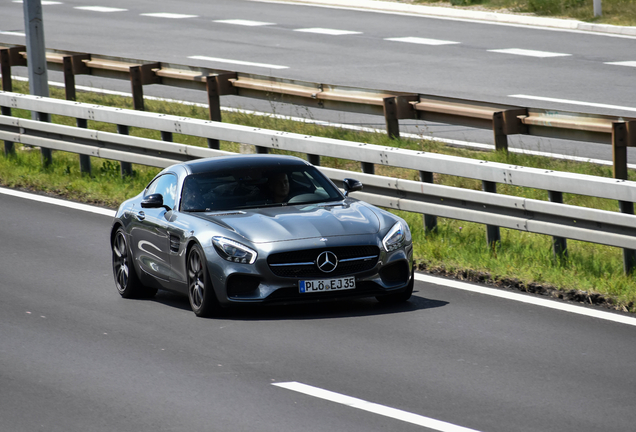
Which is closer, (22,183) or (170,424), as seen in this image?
(170,424)

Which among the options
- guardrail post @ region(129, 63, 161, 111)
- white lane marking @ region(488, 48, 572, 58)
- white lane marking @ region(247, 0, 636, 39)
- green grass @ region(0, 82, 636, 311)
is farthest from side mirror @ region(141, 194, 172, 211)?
white lane marking @ region(247, 0, 636, 39)

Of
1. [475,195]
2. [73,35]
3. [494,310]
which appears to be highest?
[73,35]

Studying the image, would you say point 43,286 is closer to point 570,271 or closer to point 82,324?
point 82,324

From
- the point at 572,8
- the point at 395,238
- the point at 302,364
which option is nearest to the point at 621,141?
the point at 395,238

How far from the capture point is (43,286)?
11148 mm

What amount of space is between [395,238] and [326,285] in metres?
0.75

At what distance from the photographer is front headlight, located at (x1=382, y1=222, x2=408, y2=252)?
A: 9914 mm

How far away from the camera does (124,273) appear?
36.6 ft

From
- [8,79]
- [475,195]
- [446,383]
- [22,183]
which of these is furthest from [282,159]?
[8,79]

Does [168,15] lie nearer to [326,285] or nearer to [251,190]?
[251,190]

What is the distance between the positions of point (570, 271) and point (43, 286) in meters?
4.63

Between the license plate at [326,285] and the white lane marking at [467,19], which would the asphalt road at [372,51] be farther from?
the license plate at [326,285]

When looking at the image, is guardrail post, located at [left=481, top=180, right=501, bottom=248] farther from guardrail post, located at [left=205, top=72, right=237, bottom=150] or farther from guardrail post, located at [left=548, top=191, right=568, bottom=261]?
guardrail post, located at [left=205, top=72, right=237, bottom=150]

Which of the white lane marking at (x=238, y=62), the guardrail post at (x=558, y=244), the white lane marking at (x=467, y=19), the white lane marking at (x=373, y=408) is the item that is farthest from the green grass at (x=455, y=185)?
the white lane marking at (x=467, y=19)
